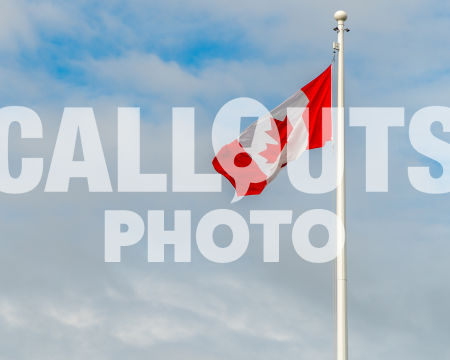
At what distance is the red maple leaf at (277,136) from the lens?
1299 inches

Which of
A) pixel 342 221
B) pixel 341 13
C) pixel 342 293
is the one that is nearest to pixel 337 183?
pixel 342 221

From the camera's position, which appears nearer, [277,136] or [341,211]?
[341,211]

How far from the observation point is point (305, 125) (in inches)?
1287

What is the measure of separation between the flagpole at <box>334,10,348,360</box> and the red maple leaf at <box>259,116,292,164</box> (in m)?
2.22

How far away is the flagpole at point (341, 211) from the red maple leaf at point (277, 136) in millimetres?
2220

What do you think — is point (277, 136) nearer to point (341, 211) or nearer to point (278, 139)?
point (278, 139)

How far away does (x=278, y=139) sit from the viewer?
33188 mm

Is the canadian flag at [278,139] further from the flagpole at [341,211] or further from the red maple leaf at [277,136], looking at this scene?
the flagpole at [341,211]

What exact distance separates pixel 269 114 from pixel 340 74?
3.05m

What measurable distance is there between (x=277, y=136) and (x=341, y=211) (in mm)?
4244

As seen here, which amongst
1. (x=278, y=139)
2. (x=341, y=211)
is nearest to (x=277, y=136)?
(x=278, y=139)

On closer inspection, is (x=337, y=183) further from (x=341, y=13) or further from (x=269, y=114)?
(x=341, y=13)

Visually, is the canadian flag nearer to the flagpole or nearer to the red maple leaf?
the red maple leaf

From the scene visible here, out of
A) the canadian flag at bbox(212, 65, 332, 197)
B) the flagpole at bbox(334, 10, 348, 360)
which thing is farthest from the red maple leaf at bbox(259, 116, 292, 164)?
the flagpole at bbox(334, 10, 348, 360)
